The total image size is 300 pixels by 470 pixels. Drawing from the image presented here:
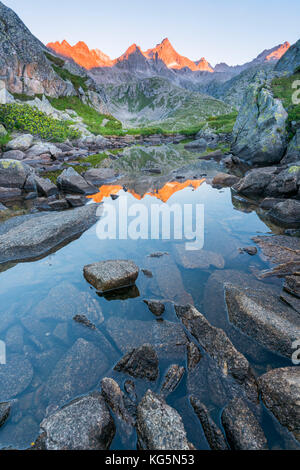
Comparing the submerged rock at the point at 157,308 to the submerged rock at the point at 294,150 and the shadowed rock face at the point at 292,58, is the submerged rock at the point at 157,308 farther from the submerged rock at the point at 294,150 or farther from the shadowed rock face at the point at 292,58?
the shadowed rock face at the point at 292,58

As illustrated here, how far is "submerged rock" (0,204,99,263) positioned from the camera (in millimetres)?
8312

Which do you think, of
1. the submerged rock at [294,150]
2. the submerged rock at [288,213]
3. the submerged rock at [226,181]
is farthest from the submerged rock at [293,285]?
the submerged rock at [294,150]

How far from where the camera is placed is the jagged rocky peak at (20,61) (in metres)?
72.8

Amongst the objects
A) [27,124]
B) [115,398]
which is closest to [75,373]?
[115,398]

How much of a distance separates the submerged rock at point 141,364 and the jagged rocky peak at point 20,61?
8997 centimetres

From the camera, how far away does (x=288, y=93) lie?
2589 cm

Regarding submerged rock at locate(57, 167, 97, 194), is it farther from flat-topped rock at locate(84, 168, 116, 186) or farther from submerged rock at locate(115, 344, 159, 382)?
submerged rock at locate(115, 344, 159, 382)

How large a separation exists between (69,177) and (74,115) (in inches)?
3122

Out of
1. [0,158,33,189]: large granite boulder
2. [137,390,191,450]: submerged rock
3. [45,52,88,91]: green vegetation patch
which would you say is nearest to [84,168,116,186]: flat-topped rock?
[0,158,33,189]: large granite boulder

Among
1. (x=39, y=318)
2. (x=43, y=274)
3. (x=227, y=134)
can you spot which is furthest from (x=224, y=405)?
(x=227, y=134)

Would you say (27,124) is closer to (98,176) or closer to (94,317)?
(98,176)

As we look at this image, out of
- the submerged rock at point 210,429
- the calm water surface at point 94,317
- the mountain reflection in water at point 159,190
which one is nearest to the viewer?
the submerged rock at point 210,429

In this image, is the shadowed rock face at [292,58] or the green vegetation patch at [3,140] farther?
the shadowed rock face at [292,58]

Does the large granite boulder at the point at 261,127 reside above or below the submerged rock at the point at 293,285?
above
